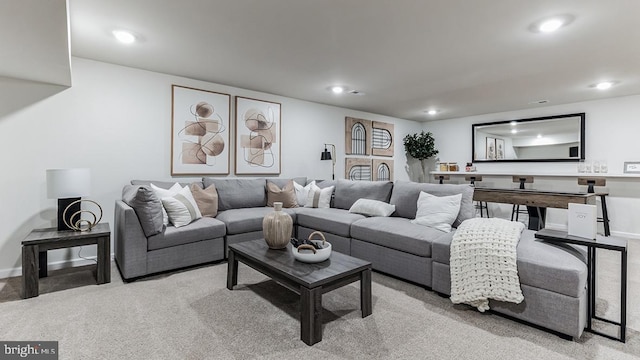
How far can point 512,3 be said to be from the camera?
218cm

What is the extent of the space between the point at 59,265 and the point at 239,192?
207 centimetres

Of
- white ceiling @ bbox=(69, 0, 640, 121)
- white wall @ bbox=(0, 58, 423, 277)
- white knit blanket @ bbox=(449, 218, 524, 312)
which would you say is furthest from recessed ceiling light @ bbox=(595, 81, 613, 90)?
white wall @ bbox=(0, 58, 423, 277)

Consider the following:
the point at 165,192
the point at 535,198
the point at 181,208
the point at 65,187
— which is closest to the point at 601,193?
the point at 535,198

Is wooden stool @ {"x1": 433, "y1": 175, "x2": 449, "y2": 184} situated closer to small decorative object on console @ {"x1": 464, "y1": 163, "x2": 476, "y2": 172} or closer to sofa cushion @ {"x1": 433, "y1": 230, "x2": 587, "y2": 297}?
small decorative object on console @ {"x1": 464, "y1": 163, "x2": 476, "y2": 172}

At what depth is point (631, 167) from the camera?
15.8 feet

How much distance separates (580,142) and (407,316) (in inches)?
208

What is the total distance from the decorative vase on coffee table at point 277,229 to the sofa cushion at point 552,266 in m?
1.73

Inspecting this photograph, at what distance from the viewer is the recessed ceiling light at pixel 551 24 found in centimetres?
237

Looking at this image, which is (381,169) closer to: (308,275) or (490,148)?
(490,148)

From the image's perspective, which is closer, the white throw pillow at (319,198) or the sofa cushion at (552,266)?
the sofa cushion at (552,266)

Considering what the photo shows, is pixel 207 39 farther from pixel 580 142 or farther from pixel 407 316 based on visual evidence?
pixel 580 142

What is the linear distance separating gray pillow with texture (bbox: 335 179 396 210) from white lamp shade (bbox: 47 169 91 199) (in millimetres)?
2923

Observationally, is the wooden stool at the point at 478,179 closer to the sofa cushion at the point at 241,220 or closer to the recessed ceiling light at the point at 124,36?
the sofa cushion at the point at 241,220

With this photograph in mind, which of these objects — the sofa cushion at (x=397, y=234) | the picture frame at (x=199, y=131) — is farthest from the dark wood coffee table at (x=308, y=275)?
the picture frame at (x=199, y=131)
